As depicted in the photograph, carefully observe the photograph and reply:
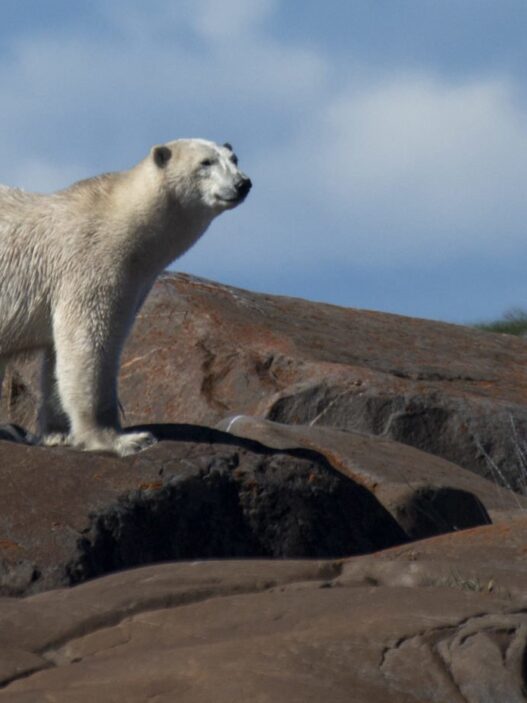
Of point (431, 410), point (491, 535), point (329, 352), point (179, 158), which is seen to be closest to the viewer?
point (491, 535)

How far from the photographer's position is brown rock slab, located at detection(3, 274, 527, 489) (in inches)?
467

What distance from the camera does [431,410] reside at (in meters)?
11.9

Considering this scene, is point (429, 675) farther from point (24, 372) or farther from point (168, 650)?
point (24, 372)

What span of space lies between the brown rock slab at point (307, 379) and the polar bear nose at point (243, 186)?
2946mm

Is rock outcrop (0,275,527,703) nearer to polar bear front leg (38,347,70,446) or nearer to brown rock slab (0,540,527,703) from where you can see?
brown rock slab (0,540,527,703)

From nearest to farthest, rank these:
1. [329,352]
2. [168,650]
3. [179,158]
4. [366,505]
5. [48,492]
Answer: [168,650] < [48,492] < [366,505] < [179,158] < [329,352]

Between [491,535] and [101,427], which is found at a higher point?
[101,427]

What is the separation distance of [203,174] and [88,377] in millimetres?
1541

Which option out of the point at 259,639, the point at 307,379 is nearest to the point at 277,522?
the point at 259,639

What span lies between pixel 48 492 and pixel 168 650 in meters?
2.87

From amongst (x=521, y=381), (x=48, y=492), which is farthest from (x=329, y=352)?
(x=48, y=492)

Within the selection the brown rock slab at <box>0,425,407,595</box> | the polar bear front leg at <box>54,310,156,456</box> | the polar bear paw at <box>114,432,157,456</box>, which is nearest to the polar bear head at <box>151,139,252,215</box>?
the polar bear front leg at <box>54,310,156,456</box>

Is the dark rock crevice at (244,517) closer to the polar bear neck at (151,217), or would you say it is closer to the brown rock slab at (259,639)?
the polar bear neck at (151,217)

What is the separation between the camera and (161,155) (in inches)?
375
